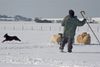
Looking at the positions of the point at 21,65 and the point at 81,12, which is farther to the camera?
the point at 81,12

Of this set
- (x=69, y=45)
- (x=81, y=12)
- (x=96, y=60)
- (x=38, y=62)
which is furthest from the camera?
(x=81, y=12)

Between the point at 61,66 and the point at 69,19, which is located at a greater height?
the point at 69,19

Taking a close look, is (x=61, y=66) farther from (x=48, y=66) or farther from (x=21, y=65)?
(x=21, y=65)

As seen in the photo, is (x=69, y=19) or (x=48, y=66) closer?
(x=48, y=66)

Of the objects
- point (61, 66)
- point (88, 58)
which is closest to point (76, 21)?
point (88, 58)

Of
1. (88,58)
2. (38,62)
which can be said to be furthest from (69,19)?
(38,62)

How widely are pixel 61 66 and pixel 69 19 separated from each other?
17.7 feet

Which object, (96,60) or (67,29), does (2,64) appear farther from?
(67,29)

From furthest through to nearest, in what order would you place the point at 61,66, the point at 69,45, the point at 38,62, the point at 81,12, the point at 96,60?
the point at 81,12, the point at 69,45, the point at 96,60, the point at 38,62, the point at 61,66

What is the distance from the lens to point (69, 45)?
18.3 meters

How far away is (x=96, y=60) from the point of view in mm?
15219

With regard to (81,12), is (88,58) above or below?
below

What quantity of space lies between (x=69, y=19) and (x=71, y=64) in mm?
5030

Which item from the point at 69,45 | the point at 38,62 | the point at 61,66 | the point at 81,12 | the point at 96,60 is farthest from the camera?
the point at 81,12
